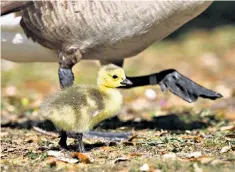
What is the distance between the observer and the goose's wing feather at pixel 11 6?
6.52 metres

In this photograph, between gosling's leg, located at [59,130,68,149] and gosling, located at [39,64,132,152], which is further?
gosling's leg, located at [59,130,68,149]

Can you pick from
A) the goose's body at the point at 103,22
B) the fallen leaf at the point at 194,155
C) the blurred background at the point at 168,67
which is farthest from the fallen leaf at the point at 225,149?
the blurred background at the point at 168,67

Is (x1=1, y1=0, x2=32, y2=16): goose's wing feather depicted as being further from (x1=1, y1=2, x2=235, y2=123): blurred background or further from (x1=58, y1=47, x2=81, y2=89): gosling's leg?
(x1=1, y1=2, x2=235, y2=123): blurred background

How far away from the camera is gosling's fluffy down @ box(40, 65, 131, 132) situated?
5121 mm

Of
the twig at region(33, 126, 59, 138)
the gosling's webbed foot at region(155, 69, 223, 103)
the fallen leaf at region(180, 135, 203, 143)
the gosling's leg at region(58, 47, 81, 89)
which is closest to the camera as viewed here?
the fallen leaf at region(180, 135, 203, 143)

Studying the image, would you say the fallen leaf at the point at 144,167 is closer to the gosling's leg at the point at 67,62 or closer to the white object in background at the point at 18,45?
the gosling's leg at the point at 67,62

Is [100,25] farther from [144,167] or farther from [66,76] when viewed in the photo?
[144,167]

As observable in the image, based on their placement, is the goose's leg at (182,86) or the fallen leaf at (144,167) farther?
the goose's leg at (182,86)

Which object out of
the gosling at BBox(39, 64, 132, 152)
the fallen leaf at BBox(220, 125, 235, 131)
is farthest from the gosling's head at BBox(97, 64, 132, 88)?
the fallen leaf at BBox(220, 125, 235, 131)

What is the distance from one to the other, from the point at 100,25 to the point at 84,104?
1.27 metres

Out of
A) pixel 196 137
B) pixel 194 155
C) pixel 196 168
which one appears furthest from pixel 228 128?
pixel 196 168

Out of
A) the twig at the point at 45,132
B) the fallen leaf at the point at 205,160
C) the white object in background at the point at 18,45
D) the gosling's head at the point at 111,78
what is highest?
the white object in background at the point at 18,45

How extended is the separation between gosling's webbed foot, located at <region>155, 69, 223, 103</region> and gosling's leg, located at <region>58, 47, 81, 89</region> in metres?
1.02

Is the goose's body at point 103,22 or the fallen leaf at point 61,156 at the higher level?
the goose's body at point 103,22
